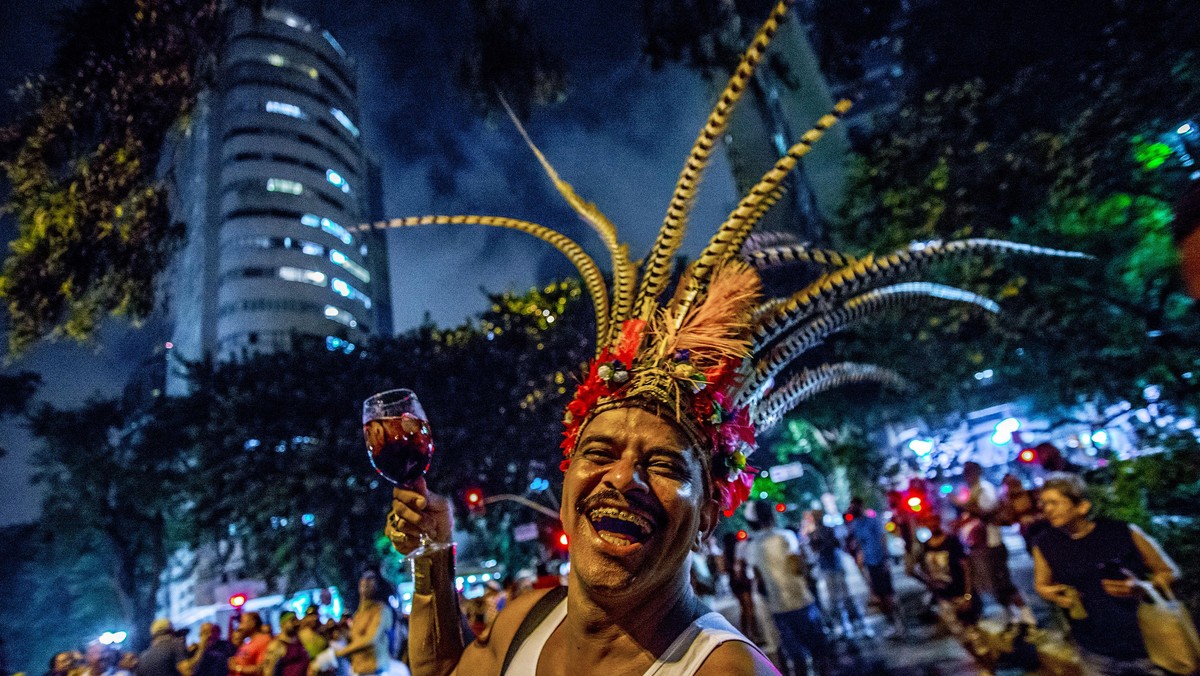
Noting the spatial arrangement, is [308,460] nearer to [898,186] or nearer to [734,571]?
[734,571]

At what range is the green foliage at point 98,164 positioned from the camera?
19.7 ft

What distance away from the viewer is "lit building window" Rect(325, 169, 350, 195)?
74438 millimetres

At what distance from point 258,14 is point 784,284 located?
416 inches

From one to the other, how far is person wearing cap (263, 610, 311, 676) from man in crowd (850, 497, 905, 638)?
7.23 meters

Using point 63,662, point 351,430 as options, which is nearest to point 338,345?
point 351,430

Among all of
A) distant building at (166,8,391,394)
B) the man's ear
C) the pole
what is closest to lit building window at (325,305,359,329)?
distant building at (166,8,391,394)

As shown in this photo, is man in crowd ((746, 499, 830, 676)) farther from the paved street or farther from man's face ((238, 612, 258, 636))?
man's face ((238, 612, 258, 636))

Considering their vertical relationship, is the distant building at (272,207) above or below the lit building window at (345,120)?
Result: below

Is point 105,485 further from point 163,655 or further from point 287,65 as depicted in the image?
point 287,65

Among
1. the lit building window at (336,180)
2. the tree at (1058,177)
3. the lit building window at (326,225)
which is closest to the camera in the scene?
the tree at (1058,177)

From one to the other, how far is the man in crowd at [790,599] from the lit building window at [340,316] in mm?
69481

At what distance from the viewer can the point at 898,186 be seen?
39.1 feet

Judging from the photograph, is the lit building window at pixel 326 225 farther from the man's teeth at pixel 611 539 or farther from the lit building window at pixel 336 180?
the man's teeth at pixel 611 539

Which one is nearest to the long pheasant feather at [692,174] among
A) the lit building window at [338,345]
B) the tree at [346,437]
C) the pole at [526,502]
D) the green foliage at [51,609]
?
the pole at [526,502]
